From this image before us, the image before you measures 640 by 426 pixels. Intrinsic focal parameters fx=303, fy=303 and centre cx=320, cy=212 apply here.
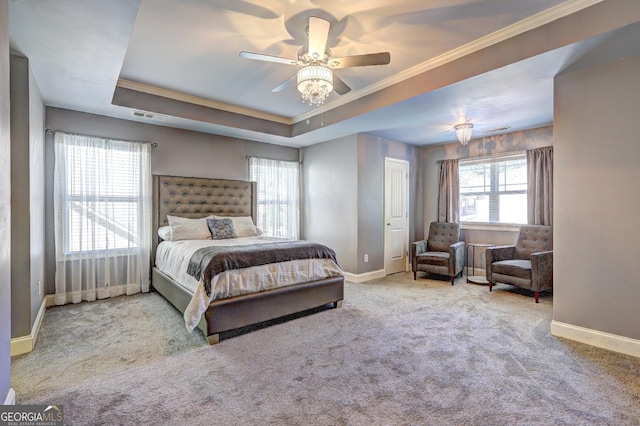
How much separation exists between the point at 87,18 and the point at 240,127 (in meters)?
2.67

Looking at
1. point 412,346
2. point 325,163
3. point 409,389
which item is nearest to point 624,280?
point 412,346

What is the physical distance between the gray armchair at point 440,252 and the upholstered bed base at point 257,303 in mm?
2024

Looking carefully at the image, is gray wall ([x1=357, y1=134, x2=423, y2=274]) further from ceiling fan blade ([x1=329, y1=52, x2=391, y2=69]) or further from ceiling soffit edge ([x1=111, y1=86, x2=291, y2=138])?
ceiling fan blade ([x1=329, y1=52, x2=391, y2=69])

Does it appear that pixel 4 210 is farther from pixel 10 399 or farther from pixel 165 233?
pixel 165 233

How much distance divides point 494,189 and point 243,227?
429 centimetres

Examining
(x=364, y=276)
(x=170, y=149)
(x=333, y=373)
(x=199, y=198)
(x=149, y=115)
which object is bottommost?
(x=333, y=373)

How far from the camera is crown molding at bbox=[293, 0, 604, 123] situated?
7.27ft

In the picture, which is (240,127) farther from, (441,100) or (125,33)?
(441,100)

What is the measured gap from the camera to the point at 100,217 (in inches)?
160

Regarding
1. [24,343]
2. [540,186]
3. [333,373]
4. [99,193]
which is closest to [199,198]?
[99,193]

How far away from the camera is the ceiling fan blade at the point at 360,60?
228 centimetres

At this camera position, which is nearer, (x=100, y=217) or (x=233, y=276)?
(x=233, y=276)

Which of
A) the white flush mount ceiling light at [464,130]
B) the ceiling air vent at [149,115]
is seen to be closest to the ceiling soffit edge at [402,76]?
the ceiling air vent at [149,115]

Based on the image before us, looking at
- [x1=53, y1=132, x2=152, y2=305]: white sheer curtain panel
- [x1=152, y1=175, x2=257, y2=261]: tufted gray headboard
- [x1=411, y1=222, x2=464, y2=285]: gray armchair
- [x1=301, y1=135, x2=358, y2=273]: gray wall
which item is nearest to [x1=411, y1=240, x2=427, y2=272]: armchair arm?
[x1=411, y1=222, x2=464, y2=285]: gray armchair
